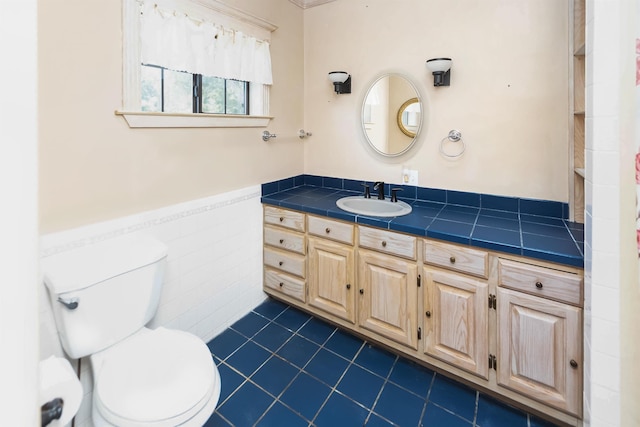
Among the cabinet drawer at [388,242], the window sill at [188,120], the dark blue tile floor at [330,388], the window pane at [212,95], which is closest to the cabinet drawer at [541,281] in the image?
the cabinet drawer at [388,242]

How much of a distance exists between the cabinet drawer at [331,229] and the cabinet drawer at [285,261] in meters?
0.24

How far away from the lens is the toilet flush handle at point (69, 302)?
4.36 ft

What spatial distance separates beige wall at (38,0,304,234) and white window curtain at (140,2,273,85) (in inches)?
6.2

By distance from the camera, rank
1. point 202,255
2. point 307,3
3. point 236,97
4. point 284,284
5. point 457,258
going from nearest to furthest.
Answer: point 457,258
point 202,255
point 236,97
point 284,284
point 307,3

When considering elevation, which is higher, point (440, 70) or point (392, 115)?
point (440, 70)

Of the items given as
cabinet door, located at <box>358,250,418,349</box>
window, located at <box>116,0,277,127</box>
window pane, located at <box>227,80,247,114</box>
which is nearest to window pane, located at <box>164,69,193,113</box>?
window, located at <box>116,0,277,127</box>

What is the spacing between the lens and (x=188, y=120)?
197cm

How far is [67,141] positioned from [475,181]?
2.21 meters

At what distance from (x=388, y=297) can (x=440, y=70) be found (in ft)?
4.68

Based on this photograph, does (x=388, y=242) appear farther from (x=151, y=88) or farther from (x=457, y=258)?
(x=151, y=88)

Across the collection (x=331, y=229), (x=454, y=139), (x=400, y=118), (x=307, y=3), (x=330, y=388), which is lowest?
(x=330, y=388)

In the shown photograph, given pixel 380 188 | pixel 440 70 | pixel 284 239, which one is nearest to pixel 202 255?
pixel 284 239

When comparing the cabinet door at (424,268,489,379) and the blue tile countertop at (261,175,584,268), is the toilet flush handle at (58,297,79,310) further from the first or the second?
the cabinet door at (424,268,489,379)

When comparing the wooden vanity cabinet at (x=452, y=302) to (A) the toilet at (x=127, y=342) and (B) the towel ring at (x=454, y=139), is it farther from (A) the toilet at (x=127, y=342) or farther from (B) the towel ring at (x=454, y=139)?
(A) the toilet at (x=127, y=342)
